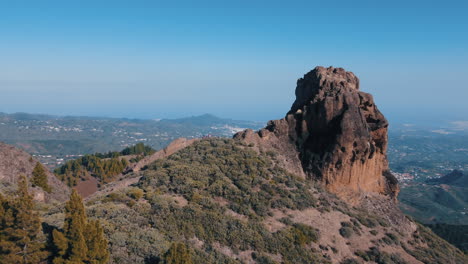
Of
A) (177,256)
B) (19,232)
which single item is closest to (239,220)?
(177,256)

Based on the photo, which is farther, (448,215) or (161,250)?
(448,215)

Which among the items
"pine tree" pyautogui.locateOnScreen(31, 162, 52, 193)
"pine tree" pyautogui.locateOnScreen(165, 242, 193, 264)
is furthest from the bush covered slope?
"pine tree" pyautogui.locateOnScreen(31, 162, 52, 193)

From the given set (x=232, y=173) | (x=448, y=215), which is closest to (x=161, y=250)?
(x=232, y=173)

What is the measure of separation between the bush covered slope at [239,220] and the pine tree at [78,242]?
6.48 ft

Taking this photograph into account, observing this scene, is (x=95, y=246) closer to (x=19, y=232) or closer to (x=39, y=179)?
(x=19, y=232)

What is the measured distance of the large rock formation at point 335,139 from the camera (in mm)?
36219

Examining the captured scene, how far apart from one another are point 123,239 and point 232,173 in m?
15.3

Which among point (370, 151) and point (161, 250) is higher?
point (370, 151)

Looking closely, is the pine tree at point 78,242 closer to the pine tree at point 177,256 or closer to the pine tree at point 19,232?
the pine tree at point 19,232

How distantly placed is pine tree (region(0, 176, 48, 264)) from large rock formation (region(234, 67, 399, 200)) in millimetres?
26050

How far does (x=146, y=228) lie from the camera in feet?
72.9

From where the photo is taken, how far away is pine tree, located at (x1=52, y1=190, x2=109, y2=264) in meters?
16.4

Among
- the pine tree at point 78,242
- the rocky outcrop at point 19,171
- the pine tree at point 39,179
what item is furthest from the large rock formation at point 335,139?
the pine tree at point 39,179

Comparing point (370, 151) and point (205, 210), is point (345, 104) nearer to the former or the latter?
point (370, 151)
